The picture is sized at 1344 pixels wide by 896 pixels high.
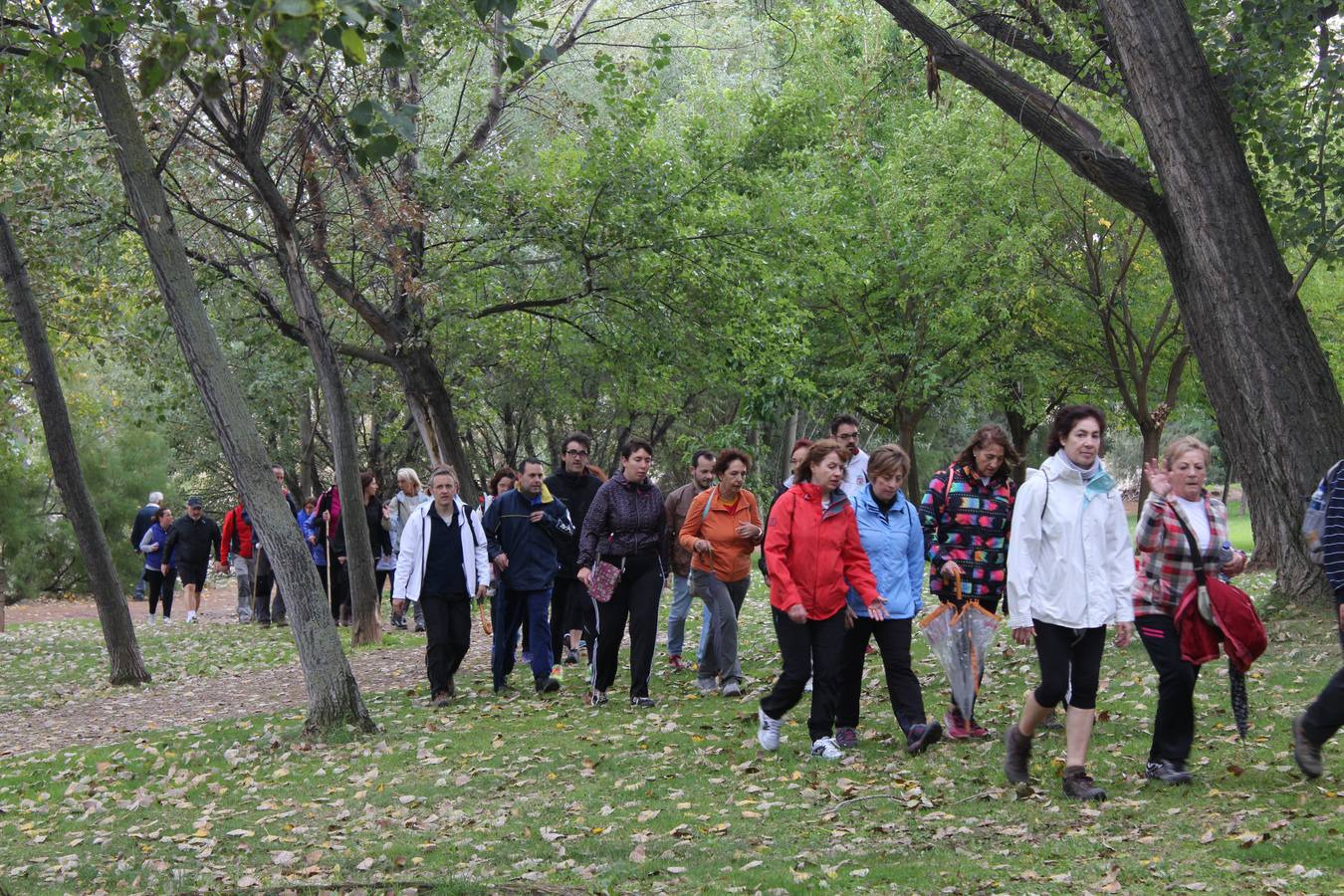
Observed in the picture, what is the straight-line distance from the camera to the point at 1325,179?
11992 mm

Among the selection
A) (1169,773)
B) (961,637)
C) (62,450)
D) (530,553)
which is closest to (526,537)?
(530,553)

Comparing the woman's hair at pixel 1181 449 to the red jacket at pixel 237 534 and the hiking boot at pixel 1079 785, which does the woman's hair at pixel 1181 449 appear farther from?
the red jacket at pixel 237 534

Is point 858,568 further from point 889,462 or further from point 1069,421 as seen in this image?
point 1069,421

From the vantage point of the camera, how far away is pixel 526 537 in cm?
1216

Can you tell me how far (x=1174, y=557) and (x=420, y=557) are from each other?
6.67 meters

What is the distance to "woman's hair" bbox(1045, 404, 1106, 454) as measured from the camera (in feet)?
23.2

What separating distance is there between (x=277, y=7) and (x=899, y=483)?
5.73m

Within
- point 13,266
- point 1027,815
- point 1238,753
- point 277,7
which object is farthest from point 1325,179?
point 13,266

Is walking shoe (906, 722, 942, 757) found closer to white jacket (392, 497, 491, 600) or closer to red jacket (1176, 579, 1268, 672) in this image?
red jacket (1176, 579, 1268, 672)

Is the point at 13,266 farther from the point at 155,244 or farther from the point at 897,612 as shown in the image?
the point at 897,612

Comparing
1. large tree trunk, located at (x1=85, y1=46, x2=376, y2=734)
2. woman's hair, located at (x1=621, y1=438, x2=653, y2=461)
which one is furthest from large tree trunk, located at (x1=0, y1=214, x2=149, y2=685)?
woman's hair, located at (x1=621, y1=438, x2=653, y2=461)

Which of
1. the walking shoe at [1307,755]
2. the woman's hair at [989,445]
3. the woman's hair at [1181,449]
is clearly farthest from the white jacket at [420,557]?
the walking shoe at [1307,755]

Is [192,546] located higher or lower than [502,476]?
lower

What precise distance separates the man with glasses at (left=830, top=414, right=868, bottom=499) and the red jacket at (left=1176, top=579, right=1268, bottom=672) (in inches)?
115
